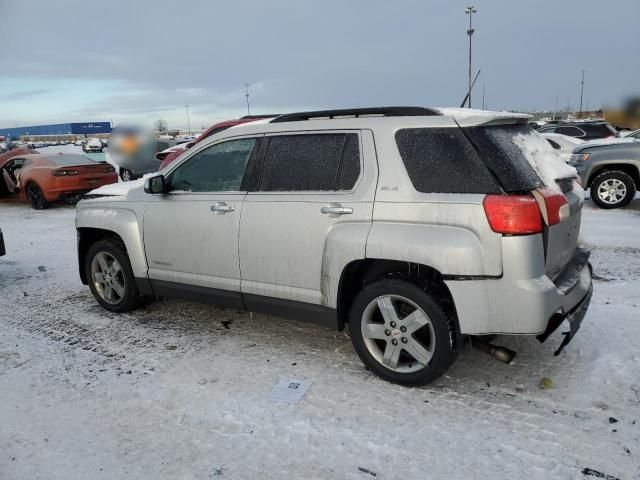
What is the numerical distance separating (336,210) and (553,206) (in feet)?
4.47

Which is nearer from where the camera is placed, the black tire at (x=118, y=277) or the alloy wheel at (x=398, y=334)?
the alloy wheel at (x=398, y=334)

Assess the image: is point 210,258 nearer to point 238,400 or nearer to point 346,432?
point 238,400

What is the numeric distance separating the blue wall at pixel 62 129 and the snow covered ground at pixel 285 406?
8393cm

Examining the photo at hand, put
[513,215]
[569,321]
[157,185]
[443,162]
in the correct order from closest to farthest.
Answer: [513,215], [443,162], [569,321], [157,185]

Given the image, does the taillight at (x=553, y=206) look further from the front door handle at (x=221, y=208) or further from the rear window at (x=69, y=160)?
the rear window at (x=69, y=160)

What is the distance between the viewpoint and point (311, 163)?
3771mm

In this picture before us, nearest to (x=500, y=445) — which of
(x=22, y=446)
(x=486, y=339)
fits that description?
(x=486, y=339)

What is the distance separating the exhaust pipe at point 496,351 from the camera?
3.38 m

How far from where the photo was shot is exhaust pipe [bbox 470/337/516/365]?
3.38 meters

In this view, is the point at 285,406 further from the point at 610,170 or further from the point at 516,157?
the point at 610,170

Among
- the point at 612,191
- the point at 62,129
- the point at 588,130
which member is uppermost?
the point at 62,129

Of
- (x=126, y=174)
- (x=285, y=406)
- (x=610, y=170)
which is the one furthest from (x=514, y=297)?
(x=126, y=174)

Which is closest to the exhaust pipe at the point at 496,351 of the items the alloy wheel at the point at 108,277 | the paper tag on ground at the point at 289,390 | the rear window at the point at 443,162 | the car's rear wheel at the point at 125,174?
the rear window at the point at 443,162

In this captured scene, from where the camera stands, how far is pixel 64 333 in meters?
4.63
